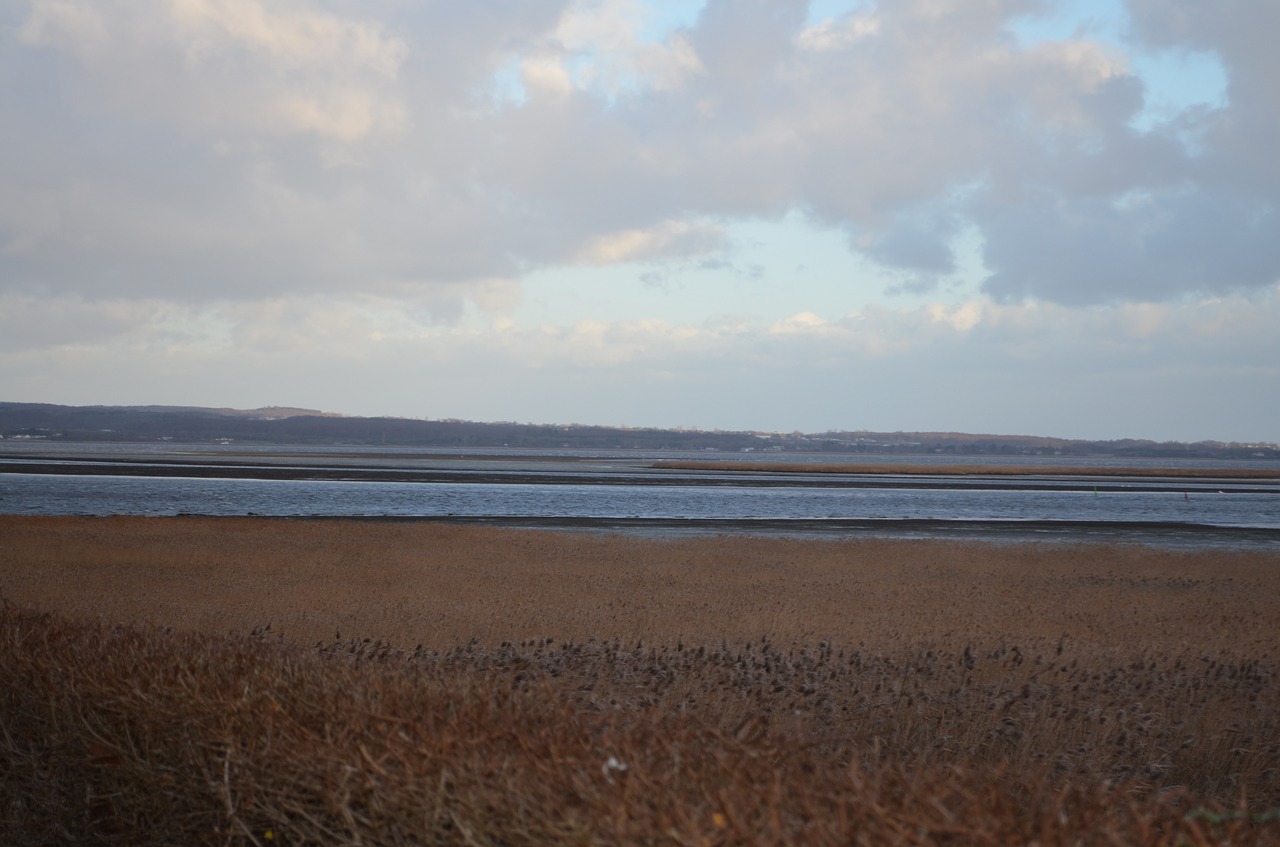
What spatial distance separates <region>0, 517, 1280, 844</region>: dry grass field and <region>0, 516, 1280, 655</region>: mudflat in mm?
172

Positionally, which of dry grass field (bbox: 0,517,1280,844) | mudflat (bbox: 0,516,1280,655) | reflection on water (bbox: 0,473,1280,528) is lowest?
reflection on water (bbox: 0,473,1280,528)

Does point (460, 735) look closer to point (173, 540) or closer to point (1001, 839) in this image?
point (1001, 839)

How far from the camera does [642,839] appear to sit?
439 cm

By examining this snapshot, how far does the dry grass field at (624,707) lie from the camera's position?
4566mm

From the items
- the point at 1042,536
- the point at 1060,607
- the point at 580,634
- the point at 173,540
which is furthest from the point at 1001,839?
the point at 1042,536

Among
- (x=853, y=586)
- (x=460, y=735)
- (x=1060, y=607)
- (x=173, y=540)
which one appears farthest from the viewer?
(x=173, y=540)

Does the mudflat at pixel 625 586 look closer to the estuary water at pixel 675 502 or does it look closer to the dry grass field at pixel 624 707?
the dry grass field at pixel 624 707

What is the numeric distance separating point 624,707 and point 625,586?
16550mm

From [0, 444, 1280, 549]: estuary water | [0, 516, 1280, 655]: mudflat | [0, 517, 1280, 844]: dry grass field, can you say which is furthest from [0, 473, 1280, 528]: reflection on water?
[0, 517, 1280, 844]: dry grass field

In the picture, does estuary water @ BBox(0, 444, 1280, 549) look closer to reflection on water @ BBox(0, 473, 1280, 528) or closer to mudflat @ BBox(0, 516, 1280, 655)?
reflection on water @ BBox(0, 473, 1280, 528)

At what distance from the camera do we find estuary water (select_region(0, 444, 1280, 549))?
4819 centimetres

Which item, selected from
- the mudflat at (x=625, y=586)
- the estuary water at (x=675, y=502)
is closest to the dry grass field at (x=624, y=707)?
the mudflat at (x=625, y=586)

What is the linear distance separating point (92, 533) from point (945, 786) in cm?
3620

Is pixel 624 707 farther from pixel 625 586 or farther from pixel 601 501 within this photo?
pixel 601 501
